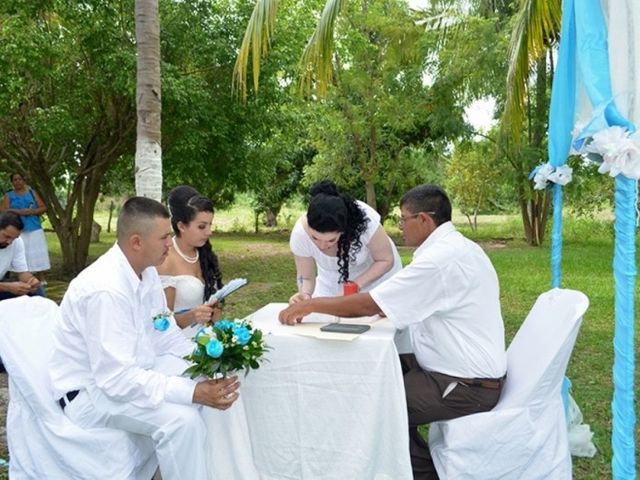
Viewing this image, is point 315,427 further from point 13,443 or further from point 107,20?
point 107,20

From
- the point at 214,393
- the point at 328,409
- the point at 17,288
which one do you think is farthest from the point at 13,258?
the point at 328,409

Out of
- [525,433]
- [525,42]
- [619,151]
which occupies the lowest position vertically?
[525,433]

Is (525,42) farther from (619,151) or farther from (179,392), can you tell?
(179,392)

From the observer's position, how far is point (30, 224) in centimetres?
896

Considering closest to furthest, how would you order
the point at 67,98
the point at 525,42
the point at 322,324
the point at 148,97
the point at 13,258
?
the point at 322,324
the point at 13,258
the point at 148,97
the point at 525,42
the point at 67,98

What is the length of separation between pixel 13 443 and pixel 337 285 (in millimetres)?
2267

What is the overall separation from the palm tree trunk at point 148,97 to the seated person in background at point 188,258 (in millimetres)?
2000

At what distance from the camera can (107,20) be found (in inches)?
353

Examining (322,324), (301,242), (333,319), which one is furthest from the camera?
(301,242)

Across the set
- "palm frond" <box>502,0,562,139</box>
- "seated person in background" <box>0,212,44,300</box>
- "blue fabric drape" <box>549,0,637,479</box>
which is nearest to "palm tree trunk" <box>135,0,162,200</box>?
"seated person in background" <box>0,212,44,300</box>

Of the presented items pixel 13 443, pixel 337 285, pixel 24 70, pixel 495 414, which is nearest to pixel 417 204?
pixel 495 414

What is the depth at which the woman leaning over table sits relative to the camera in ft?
29.1

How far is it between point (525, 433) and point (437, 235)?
3.35ft

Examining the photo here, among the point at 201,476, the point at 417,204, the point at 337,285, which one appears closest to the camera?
the point at 201,476
